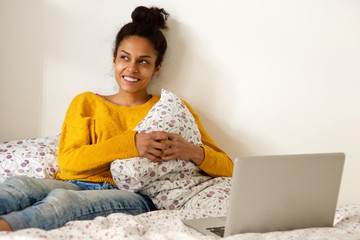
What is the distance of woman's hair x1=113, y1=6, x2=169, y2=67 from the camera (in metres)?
2.22

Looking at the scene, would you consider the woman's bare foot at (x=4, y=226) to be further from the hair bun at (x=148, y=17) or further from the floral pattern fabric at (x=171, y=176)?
the hair bun at (x=148, y=17)

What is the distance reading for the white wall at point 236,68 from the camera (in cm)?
234

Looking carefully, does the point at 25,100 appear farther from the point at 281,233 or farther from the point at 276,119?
the point at 281,233

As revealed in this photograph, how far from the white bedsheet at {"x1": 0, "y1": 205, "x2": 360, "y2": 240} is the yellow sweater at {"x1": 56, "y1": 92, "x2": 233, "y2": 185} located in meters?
0.41

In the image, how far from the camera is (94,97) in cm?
216

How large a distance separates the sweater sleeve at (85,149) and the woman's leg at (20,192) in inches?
7.3

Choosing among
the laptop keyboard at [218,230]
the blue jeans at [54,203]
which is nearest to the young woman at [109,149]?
the blue jeans at [54,203]

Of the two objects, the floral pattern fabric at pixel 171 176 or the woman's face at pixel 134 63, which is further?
the woman's face at pixel 134 63

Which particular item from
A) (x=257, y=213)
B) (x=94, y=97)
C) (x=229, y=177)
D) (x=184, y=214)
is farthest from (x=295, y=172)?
(x=94, y=97)

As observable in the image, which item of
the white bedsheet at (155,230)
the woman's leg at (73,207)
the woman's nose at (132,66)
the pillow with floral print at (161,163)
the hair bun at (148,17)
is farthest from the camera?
the hair bun at (148,17)

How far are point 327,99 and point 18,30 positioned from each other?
149cm

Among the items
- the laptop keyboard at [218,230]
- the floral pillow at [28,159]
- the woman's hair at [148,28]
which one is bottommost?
the floral pillow at [28,159]

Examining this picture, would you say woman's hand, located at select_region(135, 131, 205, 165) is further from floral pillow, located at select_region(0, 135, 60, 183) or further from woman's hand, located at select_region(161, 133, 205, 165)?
floral pillow, located at select_region(0, 135, 60, 183)

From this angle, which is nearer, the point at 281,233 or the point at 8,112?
the point at 281,233
